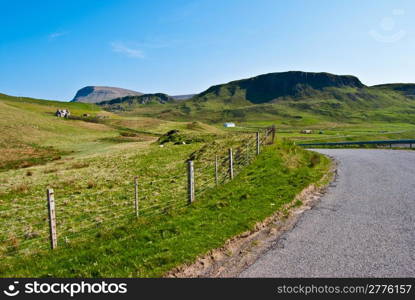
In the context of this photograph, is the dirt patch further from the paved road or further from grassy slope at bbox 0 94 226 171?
grassy slope at bbox 0 94 226 171

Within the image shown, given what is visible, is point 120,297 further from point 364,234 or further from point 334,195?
point 334,195

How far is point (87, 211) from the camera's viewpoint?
622 inches

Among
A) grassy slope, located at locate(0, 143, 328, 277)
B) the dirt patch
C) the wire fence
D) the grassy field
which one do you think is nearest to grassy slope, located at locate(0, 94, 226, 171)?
the grassy field

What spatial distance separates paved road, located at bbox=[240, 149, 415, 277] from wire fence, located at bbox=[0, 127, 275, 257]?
622cm

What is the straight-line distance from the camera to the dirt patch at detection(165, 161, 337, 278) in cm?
830

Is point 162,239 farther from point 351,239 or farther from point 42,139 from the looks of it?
point 42,139

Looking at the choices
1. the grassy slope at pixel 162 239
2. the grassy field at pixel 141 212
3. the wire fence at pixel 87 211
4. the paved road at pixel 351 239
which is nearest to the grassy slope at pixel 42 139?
the grassy field at pixel 141 212

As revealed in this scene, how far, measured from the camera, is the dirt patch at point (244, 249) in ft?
27.2

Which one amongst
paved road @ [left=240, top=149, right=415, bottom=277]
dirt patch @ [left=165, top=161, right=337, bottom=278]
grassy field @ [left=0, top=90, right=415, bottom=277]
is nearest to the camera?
paved road @ [left=240, top=149, right=415, bottom=277]

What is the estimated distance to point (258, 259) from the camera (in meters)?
8.91

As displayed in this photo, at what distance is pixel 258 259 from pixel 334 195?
9.41 m

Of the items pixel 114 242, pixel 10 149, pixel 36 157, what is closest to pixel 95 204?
pixel 114 242

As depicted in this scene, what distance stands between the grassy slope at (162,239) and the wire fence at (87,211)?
103 cm

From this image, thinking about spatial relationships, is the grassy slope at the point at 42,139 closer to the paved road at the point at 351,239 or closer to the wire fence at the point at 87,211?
the wire fence at the point at 87,211
